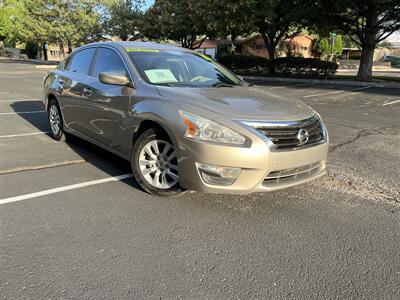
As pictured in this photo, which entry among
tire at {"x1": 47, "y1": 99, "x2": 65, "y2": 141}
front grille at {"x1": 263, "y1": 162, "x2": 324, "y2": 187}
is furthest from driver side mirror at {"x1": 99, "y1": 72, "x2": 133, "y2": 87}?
tire at {"x1": 47, "y1": 99, "x2": 65, "y2": 141}

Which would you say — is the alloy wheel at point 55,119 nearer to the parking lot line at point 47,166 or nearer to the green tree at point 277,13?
the parking lot line at point 47,166

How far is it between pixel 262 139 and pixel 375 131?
5170 millimetres

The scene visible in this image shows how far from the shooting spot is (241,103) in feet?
13.4

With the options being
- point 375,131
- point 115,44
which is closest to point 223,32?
point 375,131

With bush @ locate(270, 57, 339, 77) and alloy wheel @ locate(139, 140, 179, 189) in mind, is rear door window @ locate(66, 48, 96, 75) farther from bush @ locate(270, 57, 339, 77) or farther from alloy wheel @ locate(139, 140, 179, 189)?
bush @ locate(270, 57, 339, 77)

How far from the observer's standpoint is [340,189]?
183 inches

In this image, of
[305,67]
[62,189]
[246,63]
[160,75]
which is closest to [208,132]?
[160,75]

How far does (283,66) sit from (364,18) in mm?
5500

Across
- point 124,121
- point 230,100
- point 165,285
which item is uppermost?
point 230,100

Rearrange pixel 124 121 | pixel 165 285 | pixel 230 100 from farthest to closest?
pixel 124 121 → pixel 230 100 → pixel 165 285

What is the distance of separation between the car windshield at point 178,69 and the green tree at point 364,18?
1604cm

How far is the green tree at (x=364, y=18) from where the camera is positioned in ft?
63.2

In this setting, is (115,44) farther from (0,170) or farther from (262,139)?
(262,139)

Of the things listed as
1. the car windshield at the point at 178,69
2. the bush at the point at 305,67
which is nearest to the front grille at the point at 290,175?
the car windshield at the point at 178,69
